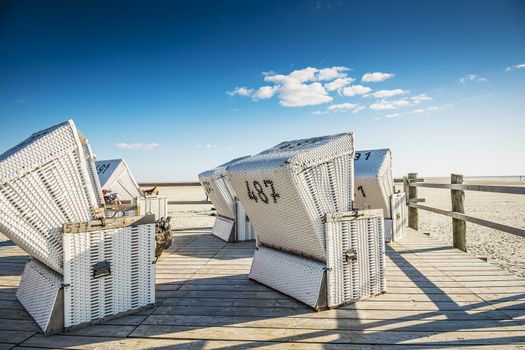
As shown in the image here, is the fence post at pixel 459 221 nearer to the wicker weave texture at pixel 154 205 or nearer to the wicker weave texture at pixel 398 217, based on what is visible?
the wicker weave texture at pixel 398 217

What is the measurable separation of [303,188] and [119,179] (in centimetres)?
680

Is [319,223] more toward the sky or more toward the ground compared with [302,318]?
more toward the sky

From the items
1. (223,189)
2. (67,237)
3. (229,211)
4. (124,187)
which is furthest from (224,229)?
(67,237)

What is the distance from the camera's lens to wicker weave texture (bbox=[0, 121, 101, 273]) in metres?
2.79

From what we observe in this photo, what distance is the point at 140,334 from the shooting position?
2.99m

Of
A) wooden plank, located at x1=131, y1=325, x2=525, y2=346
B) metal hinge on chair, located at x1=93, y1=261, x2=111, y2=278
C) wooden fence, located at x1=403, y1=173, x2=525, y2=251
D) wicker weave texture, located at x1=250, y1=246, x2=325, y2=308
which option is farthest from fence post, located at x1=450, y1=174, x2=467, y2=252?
metal hinge on chair, located at x1=93, y1=261, x2=111, y2=278

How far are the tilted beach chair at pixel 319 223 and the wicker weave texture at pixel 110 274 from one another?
5.10 ft

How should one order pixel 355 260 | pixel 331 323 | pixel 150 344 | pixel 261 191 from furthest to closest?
pixel 261 191 → pixel 355 260 → pixel 331 323 → pixel 150 344

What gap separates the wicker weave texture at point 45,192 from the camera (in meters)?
2.79

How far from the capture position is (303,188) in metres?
3.30

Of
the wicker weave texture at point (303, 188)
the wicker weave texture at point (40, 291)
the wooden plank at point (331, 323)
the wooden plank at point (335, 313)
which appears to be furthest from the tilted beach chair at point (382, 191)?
the wicker weave texture at point (40, 291)

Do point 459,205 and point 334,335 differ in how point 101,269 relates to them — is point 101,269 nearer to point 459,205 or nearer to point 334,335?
point 334,335

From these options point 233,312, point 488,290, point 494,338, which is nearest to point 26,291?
point 233,312

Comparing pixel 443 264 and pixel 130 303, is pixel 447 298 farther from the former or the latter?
pixel 130 303
